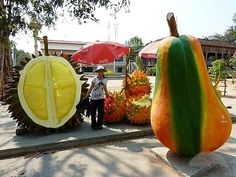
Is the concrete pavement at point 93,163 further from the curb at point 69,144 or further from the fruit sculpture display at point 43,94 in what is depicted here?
the fruit sculpture display at point 43,94

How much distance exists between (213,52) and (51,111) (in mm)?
39027

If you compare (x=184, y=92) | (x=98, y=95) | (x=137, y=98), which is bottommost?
(x=137, y=98)

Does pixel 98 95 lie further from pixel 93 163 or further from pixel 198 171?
pixel 198 171

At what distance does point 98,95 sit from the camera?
6594 millimetres

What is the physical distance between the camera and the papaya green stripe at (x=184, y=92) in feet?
14.3

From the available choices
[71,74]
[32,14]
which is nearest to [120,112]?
[71,74]

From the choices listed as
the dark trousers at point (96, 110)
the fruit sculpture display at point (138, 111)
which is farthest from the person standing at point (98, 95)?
the fruit sculpture display at point (138, 111)

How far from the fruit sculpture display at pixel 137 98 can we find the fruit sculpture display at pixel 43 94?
127cm

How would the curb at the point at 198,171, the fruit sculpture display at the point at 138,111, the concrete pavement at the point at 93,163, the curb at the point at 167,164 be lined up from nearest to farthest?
the curb at the point at 198,171, the curb at the point at 167,164, the concrete pavement at the point at 93,163, the fruit sculpture display at the point at 138,111

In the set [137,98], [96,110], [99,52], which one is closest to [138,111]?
[137,98]

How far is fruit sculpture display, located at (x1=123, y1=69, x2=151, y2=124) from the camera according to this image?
23.1 feet

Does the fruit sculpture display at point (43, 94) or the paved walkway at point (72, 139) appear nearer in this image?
the paved walkway at point (72, 139)

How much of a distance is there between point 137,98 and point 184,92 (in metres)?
3.18

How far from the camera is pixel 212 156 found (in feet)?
15.7
